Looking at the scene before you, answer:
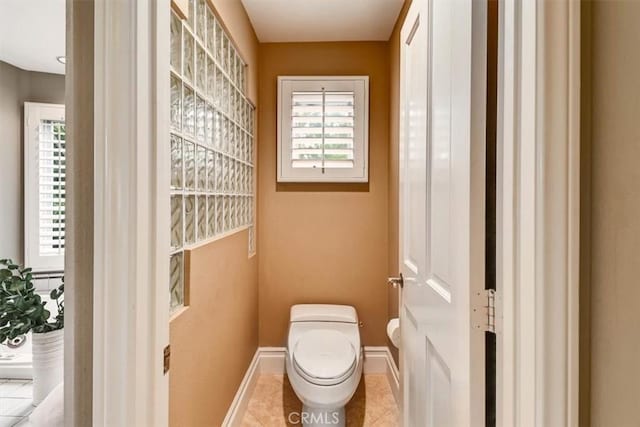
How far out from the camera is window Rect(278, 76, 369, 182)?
263 centimetres

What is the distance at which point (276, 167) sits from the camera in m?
2.69

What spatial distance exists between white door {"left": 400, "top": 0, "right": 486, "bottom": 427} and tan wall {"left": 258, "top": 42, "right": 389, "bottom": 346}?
1.17m

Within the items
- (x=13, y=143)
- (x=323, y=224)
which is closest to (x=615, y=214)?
(x=323, y=224)

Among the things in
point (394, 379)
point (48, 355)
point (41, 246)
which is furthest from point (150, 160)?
point (41, 246)

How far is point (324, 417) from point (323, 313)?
0.70 meters

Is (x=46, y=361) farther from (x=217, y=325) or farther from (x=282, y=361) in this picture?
(x=282, y=361)

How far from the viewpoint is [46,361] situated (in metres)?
1.54

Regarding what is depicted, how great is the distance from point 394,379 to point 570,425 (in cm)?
196

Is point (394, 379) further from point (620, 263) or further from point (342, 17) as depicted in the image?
point (342, 17)

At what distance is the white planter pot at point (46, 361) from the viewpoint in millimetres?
1528

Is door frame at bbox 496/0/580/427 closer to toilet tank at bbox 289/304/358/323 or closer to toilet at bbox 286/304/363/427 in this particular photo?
toilet at bbox 286/304/363/427

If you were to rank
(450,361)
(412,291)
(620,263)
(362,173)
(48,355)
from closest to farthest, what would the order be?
(620,263), (450,361), (412,291), (48,355), (362,173)

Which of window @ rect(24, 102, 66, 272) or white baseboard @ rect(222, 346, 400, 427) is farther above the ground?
window @ rect(24, 102, 66, 272)

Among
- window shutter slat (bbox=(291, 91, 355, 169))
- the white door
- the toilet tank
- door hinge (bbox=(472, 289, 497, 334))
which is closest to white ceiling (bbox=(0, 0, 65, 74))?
window shutter slat (bbox=(291, 91, 355, 169))
